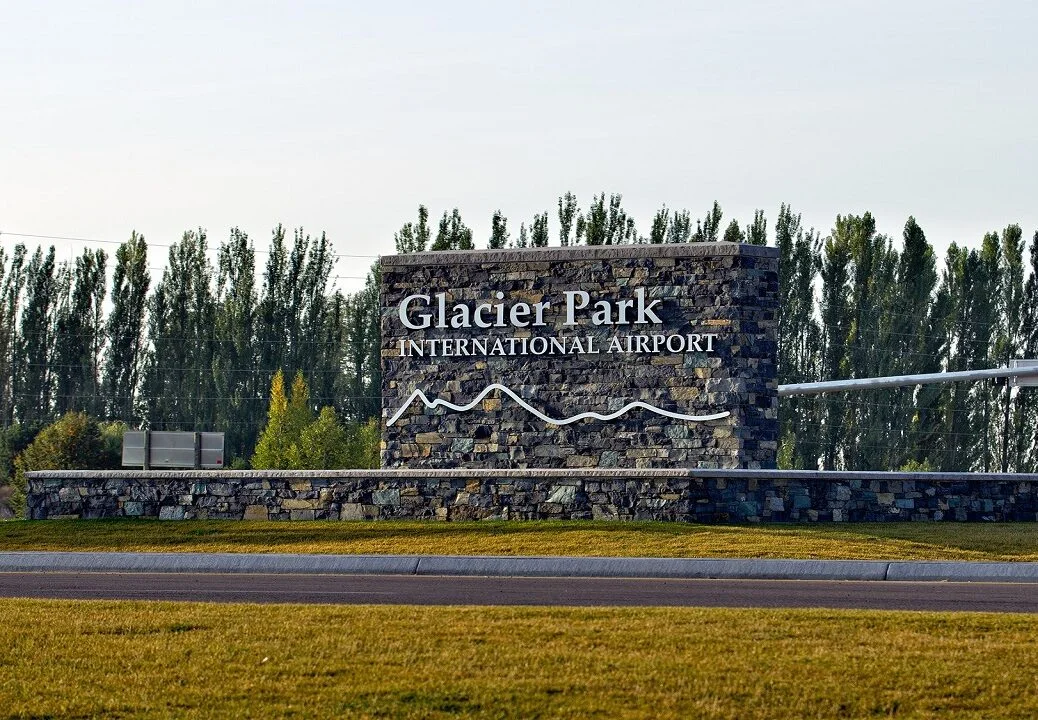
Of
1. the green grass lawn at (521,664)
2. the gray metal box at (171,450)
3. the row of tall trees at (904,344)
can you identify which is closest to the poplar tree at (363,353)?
the row of tall trees at (904,344)

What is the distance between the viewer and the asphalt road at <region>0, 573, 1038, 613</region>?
1595 centimetres

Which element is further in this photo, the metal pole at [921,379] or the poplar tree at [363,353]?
the poplar tree at [363,353]

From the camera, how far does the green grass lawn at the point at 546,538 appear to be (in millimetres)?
22656

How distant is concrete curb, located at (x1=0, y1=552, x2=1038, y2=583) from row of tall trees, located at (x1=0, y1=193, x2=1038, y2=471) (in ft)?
92.4

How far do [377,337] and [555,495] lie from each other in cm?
3446

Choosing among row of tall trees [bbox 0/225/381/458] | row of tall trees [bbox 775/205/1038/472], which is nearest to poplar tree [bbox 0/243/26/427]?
row of tall trees [bbox 0/225/381/458]

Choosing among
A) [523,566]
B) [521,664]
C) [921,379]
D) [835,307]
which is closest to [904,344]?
[835,307]

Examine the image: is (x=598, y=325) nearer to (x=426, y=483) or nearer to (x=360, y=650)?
(x=426, y=483)

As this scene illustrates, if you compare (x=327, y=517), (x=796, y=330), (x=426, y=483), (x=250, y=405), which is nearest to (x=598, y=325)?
(x=426, y=483)

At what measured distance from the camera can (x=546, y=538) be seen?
24203mm

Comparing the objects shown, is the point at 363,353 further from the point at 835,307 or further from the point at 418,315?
the point at 418,315

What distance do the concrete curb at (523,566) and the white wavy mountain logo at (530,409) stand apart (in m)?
5.46

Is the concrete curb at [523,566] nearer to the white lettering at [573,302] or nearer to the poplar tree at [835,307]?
the white lettering at [573,302]

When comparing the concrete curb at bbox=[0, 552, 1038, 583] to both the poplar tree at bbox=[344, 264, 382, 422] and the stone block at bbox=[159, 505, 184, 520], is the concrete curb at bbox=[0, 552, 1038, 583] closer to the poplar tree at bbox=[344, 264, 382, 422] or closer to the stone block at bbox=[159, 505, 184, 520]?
the stone block at bbox=[159, 505, 184, 520]
